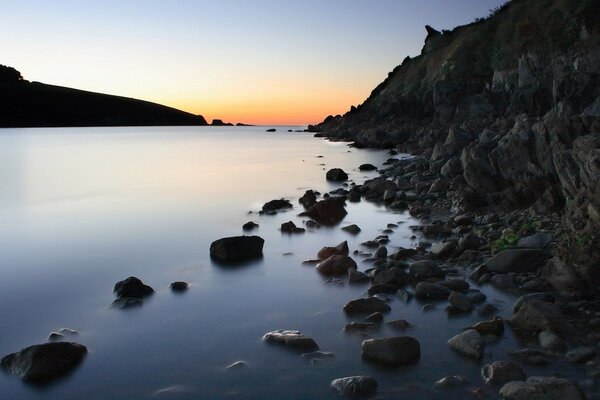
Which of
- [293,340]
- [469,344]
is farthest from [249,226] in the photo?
[469,344]

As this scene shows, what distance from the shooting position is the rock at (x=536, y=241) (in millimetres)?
10594

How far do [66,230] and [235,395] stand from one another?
1345cm

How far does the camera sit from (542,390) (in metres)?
5.58

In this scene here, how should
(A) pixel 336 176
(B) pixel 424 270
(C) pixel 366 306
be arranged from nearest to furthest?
(C) pixel 366 306
(B) pixel 424 270
(A) pixel 336 176

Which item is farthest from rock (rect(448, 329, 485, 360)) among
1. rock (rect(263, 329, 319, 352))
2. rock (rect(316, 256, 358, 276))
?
rock (rect(316, 256, 358, 276))

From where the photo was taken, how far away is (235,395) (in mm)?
6238

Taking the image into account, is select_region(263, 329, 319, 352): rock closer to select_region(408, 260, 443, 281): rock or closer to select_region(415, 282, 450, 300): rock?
select_region(415, 282, 450, 300): rock

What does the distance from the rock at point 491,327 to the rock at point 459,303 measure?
80 centimetres

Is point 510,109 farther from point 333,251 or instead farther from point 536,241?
point 333,251

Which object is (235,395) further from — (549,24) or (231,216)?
(549,24)

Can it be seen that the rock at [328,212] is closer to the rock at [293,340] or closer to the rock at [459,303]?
the rock at [459,303]

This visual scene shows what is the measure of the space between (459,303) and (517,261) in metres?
2.13

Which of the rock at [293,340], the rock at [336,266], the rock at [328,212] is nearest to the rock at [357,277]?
the rock at [336,266]

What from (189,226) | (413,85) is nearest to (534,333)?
(189,226)
